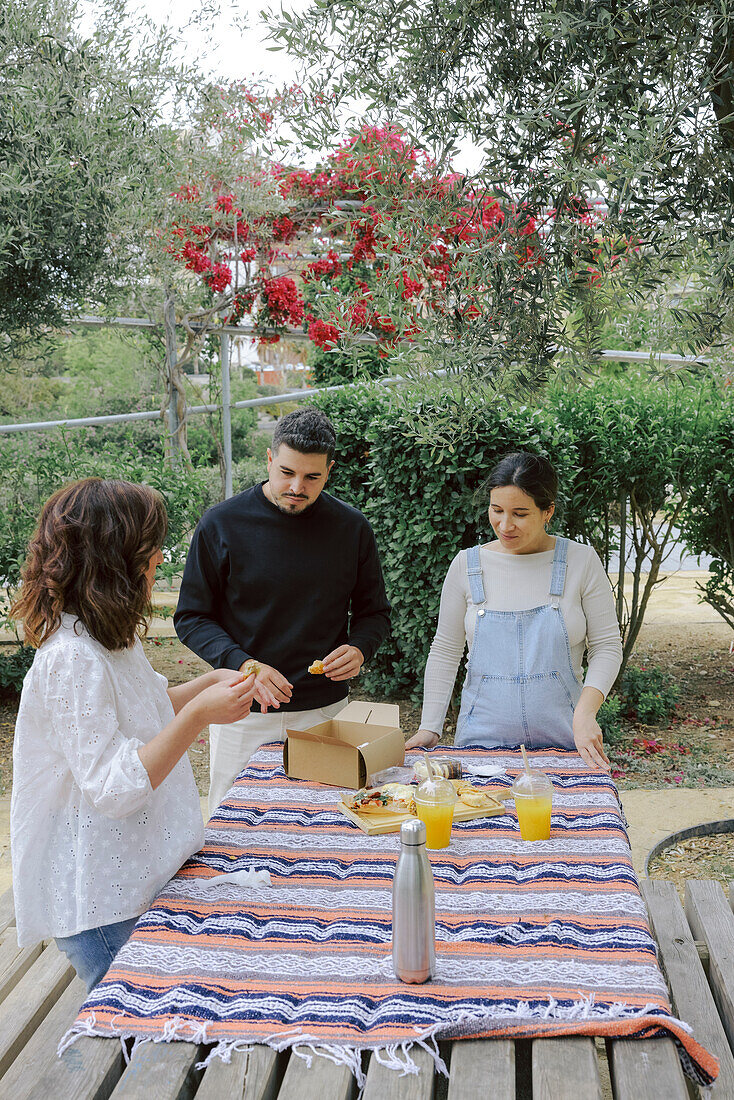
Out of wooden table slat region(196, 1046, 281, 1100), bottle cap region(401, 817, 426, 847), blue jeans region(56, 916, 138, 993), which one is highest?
bottle cap region(401, 817, 426, 847)

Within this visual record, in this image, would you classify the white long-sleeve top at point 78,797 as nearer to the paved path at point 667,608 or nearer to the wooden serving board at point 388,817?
the wooden serving board at point 388,817

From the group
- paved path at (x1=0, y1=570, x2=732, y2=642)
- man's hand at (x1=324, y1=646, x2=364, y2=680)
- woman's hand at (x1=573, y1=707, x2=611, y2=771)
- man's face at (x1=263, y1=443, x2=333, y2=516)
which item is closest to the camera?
woman's hand at (x1=573, y1=707, x2=611, y2=771)

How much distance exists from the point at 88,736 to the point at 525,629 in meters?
1.57

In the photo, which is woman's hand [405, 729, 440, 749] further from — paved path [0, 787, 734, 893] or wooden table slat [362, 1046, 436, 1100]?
paved path [0, 787, 734, 893]

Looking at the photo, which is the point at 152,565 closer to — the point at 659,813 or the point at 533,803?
the point at 533,803

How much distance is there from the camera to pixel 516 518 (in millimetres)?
3078

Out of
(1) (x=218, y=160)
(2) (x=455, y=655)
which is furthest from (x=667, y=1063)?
(1) (x=218, y=160)

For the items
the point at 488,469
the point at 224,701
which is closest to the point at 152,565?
the point at 224,701

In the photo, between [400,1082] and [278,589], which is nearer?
[400,1082]

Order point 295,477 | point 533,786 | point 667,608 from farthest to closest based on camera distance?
point 667,608 < point 295,477 < point 533,786

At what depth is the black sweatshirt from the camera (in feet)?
10.2

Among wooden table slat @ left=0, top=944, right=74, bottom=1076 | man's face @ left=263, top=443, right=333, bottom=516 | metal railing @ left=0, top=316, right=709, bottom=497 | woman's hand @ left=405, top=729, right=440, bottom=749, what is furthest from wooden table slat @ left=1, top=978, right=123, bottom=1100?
metal railing @ left=0, top=316, right=709, bottom=497

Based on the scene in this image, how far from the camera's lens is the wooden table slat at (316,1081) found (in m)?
1.44

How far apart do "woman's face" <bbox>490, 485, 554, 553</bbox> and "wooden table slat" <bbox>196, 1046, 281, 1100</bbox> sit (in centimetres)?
184
